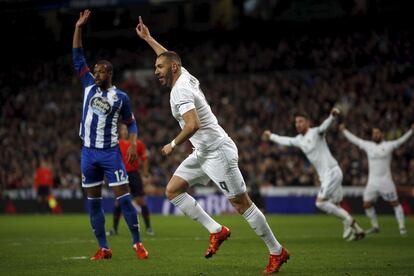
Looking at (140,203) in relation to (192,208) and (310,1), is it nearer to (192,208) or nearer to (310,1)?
(192,208)

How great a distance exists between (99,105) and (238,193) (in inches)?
122

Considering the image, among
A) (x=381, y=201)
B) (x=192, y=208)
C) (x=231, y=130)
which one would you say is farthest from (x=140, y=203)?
(x=231, y=130)

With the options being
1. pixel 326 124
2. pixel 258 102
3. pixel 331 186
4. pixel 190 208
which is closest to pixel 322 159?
pixel 331 186

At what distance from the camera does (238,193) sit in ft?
32.3

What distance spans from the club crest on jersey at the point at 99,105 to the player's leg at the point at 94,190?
1.98 feet

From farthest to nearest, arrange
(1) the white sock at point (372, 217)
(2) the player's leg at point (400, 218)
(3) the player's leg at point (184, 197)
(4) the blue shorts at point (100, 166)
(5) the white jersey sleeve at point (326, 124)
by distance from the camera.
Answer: (1) the white sock at point (372, 217) → (2) the player's leg at point (400, 218) → (5) the white jersey sleeve at point (326, 124) → (4) the blue shorts at point (100, 166) → (3) the player's leg at point (184, 197)

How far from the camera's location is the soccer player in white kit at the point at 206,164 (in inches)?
381

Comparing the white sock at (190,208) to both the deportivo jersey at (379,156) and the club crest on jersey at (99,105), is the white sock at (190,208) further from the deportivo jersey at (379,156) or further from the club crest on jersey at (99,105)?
the deportivo jersey at (379,156)

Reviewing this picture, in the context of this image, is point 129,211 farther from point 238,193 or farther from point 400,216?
point 400,216

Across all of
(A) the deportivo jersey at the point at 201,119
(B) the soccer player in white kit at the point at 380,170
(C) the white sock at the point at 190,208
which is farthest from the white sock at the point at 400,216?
(A) the deportivo jersey at the point at 201,119

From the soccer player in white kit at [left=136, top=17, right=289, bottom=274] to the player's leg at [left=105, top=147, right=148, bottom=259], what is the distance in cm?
173

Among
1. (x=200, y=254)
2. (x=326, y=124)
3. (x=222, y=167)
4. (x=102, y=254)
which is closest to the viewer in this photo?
(x=222, y=167)

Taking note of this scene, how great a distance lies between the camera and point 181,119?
9.99 m

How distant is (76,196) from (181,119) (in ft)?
82.2
